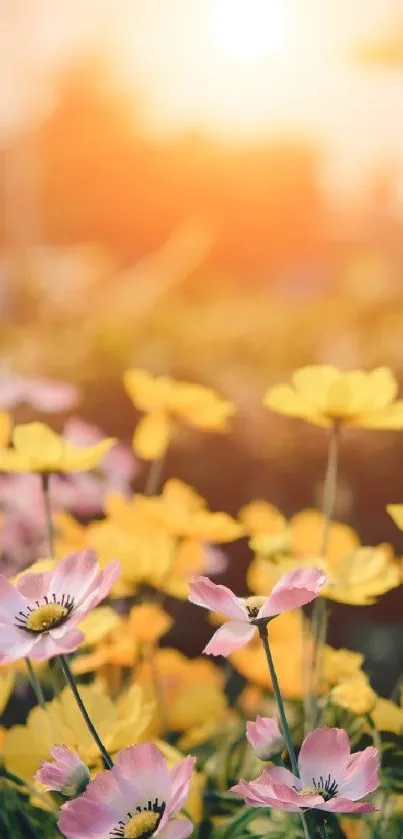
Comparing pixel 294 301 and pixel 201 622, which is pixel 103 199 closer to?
pixel 294 301

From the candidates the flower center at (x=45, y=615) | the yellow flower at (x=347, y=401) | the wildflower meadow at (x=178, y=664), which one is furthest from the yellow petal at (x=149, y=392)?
the flower center at (x=45, y=615)

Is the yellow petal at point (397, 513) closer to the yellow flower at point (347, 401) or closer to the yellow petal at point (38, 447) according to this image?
the yellow flower at point (347, 401)

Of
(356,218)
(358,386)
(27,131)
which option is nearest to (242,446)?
(356,218)

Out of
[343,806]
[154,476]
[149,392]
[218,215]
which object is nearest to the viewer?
[343,806]

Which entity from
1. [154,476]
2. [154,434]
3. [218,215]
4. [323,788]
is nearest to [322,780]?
[323,788]

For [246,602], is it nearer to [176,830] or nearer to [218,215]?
[176,830]

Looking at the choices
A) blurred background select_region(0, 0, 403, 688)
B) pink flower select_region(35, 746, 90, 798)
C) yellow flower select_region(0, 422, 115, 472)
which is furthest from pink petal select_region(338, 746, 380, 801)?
blurred background select_region(0, 0, 403, 688)

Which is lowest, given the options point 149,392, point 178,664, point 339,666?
point 178,664
